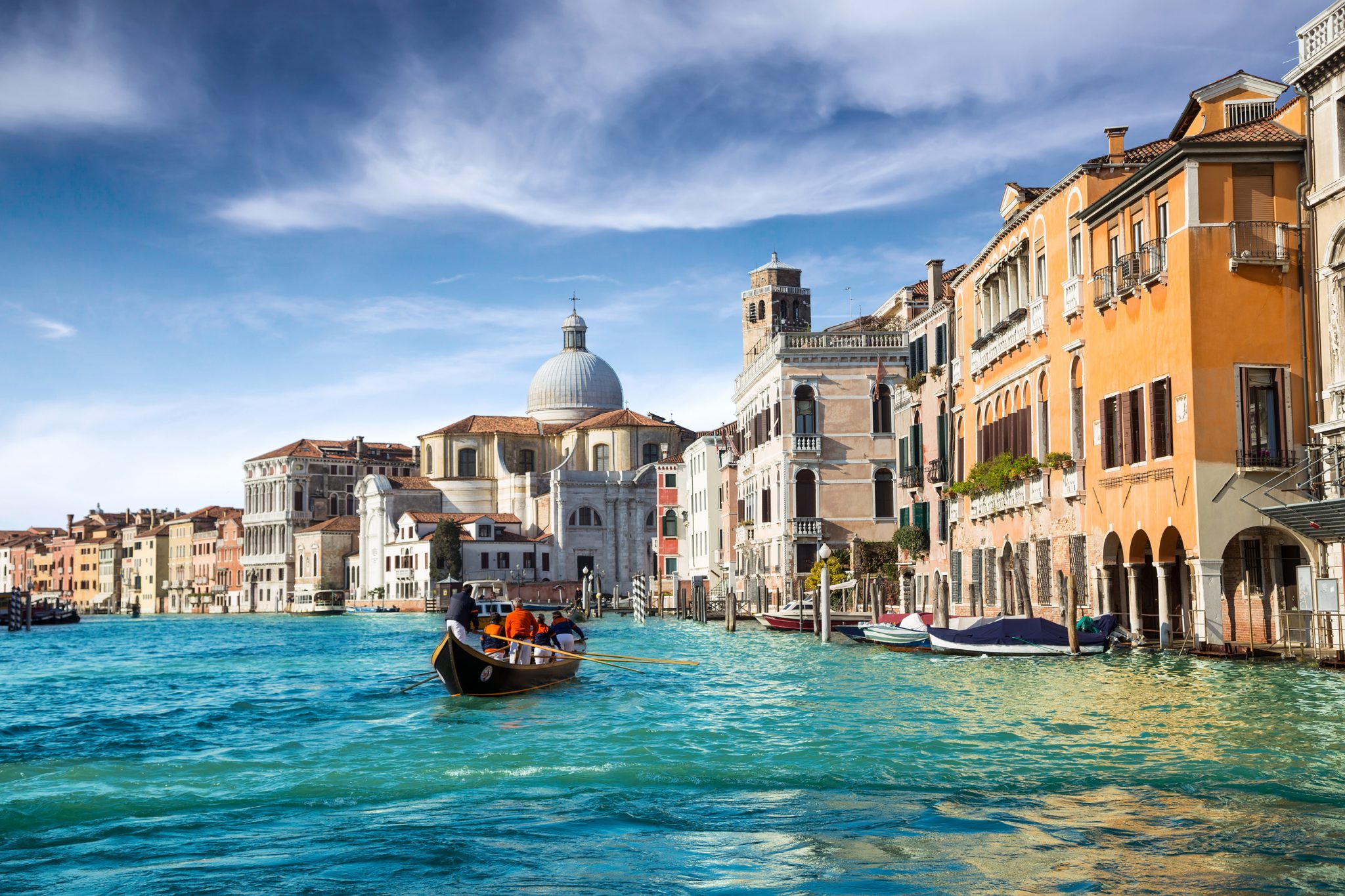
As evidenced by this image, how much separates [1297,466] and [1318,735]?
24.2ft

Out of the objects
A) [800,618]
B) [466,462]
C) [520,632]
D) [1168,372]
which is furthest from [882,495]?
[466,462]

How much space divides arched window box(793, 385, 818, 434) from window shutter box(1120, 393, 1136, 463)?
1867 centimetres

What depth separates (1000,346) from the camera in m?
26.3

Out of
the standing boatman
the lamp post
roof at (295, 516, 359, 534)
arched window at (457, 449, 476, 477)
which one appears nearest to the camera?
the standing boatman

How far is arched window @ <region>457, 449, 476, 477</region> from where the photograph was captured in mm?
82688

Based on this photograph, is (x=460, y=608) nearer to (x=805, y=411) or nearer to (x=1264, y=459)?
(x=1264, y=459)

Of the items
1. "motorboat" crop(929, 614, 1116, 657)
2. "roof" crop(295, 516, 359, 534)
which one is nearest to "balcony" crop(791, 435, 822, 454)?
"motorboat" crop(929, 614, 1116, 657)

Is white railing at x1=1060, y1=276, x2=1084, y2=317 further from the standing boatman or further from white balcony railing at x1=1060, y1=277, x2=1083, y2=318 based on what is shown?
the standing boatman

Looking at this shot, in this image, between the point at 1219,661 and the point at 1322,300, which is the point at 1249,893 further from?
the point at 1322,300

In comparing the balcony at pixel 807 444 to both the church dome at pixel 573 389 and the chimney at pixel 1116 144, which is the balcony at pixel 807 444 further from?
the church dome at pixel 573 389

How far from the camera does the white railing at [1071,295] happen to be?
2184 centimetres

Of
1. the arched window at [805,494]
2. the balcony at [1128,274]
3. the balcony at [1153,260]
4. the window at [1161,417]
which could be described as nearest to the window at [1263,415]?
the window at [1161,417]

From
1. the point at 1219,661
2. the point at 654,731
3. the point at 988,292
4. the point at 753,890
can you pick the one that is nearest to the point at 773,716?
the point at 654,731

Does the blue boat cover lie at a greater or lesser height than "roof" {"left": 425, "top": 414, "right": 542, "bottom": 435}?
lesser
